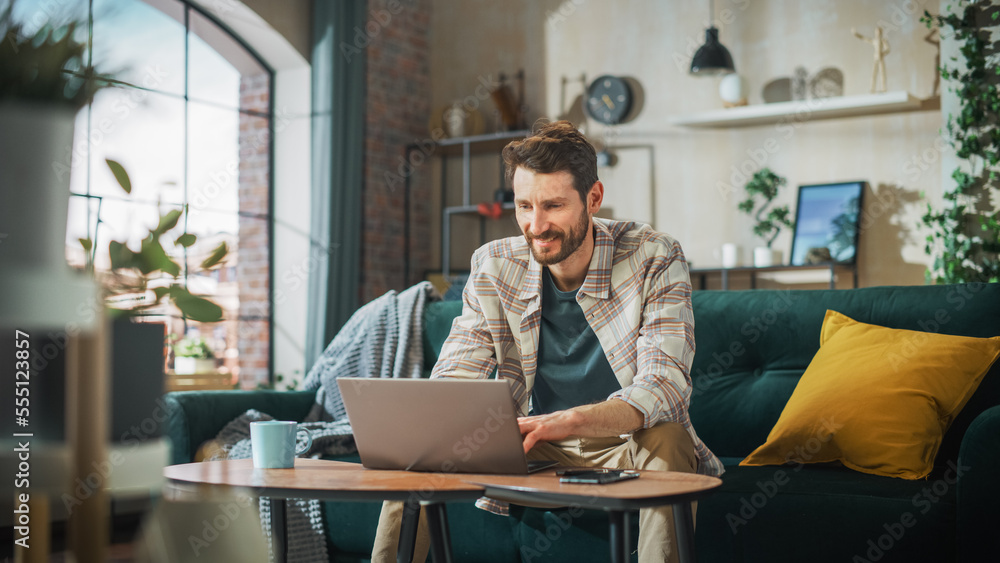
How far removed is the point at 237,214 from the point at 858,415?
3.88 metres

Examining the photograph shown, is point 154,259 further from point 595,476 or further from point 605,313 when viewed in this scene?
point 605,313

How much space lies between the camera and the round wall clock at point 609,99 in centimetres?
553

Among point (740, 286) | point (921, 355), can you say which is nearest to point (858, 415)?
point (921, 355)

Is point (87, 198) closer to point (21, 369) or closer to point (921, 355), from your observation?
point (921, 355)

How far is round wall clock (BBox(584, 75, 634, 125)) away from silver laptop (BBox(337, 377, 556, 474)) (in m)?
4.27

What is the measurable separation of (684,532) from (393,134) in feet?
15.1

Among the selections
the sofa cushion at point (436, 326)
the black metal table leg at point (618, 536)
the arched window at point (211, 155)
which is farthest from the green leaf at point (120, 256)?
the arched window at point (211, 155)

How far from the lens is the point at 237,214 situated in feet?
17.0

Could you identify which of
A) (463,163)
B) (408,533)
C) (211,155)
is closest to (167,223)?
(408,533)

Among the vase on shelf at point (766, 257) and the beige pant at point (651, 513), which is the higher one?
the vase on shelf at point (766, 257)

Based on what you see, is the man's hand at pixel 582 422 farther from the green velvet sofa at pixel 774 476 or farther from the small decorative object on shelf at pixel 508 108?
the small decorative object on shelf at pixel 508 108

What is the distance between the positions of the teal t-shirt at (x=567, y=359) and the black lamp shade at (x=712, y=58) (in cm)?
323

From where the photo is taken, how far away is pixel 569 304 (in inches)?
77.3

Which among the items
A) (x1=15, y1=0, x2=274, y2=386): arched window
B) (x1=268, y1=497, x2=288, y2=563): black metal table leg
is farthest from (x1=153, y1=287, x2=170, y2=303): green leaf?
(x1=15, y1=0, x2=274, y2=386): arched window
